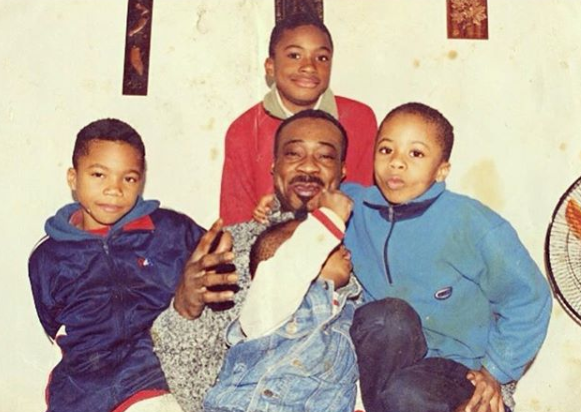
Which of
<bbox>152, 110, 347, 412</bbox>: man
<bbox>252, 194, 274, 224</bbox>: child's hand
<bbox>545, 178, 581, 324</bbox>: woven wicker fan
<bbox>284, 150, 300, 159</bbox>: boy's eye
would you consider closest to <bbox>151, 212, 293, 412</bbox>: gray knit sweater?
<bbox>152, 110, 347, 412</bbox>: man

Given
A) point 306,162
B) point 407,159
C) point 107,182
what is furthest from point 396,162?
point 107,182

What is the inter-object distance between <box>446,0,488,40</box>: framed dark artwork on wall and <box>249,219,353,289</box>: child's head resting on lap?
0.43 meters

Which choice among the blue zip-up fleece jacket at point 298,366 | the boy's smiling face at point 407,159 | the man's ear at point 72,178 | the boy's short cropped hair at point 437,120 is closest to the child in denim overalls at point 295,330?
the blue zip-up fleece jacket at point 298,366

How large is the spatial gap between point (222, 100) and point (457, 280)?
479mm

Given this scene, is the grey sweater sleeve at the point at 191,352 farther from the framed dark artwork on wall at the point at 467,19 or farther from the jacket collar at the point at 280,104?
the framed dark artwork on wall at the point at 467,19

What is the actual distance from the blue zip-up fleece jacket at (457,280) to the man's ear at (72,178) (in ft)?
1.46

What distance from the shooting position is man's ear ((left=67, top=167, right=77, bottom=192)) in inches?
63.3

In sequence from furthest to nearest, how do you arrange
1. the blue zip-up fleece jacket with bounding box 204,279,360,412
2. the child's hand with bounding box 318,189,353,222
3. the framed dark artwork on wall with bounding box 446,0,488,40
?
1. the framed dark artwork on wall with bounding box 446,0,488,40
2. the child's hand with bounding box 318,189,353,222
3. the blue zip-up fleece jacket with bounding box 204,279,360,412

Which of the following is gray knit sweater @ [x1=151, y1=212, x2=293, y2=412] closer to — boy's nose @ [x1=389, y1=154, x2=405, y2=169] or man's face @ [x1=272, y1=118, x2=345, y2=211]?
man's face @ [x1=272, y1=118, x2=345, y2=211]

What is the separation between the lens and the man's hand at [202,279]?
152cm

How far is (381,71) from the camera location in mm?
1661

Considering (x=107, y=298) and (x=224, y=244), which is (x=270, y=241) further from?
(x=107, y=298)

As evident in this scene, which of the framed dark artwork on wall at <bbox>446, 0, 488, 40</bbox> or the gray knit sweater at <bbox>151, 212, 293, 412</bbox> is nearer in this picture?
the gray knit sweater at <bbox>151, 212, 293, 412</bbox>

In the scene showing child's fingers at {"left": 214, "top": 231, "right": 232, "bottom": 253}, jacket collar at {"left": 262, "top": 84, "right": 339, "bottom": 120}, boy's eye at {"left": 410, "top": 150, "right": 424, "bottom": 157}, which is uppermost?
jacket collar at {"left": 262, "top": 84, "right": 339, "bottom": 120}
